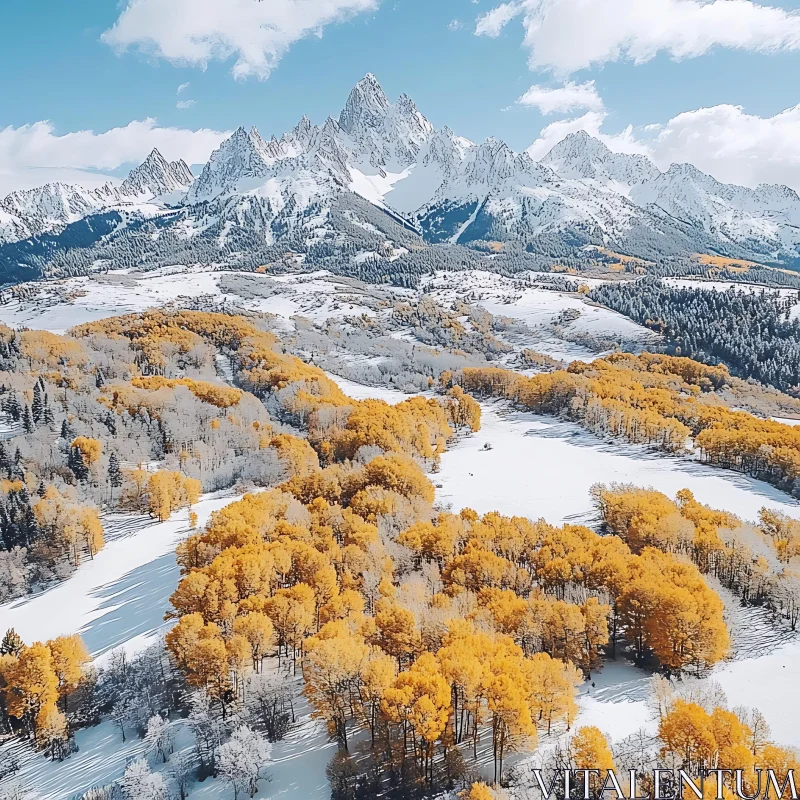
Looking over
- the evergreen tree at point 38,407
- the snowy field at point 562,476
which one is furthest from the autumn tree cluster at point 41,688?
the evergreen tree at point 38,407

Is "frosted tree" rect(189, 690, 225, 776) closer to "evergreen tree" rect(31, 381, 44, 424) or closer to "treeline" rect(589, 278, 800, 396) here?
"evergreen tree" rect(31, 381, 44, 424)

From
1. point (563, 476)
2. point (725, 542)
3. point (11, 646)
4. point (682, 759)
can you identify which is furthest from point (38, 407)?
point (725, 542)

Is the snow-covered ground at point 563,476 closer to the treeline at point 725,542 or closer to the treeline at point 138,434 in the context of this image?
the treeline at point 725,542

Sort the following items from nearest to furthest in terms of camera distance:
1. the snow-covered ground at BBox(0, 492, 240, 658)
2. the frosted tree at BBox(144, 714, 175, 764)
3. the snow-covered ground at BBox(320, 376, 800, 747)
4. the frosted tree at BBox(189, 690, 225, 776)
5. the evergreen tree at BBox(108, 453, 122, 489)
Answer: the frosted tree at BBox(189, 690, 225, 776), the frosted tree at BBox(144, 714, 175, 764), the snow-covered ground at BBox(320, 376, 800, 747), the snow-covered ground at BBox(0, 492, 240, 658), the evergreen tree at BBox(108, 453, 122, 489)

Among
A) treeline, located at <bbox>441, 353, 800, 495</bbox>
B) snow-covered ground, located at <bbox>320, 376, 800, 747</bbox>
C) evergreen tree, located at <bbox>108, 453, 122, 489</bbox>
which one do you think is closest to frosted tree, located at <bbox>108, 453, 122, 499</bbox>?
evergreen tree, located at <bbox>108, 453, 122, 489</bbox>

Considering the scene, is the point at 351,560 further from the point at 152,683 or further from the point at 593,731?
the point at 593,731

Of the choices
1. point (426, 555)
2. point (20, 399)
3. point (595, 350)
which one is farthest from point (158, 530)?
point (595, 350)
